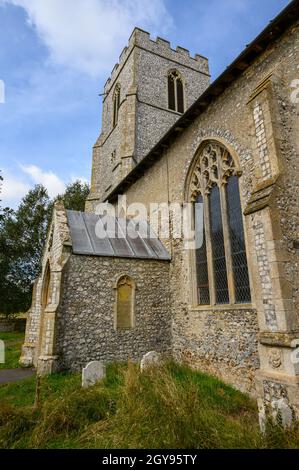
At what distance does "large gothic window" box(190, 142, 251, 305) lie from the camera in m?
7.74

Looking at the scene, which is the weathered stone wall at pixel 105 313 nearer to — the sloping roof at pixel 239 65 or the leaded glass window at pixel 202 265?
the leaded glass window at pixel 202 265

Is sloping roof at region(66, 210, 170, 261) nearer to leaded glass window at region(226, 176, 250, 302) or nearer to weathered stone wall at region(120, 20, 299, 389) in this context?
weathered stone wall at region(120, 20, 299, 389)

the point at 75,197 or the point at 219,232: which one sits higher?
the point at 75,197

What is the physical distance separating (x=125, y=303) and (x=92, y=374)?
314cm

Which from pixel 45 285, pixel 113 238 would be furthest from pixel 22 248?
pixel 113 238

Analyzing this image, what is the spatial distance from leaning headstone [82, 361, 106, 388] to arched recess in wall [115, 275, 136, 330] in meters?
2.42

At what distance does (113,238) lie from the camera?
11.0 meters

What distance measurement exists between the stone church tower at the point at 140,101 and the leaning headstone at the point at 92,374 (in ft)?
44.5

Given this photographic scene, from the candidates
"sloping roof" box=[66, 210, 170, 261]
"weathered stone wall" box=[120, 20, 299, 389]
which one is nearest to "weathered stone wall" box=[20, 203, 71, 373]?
"sloping roof" box=[66, 210, 170, 261]

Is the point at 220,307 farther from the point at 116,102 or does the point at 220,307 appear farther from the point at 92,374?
the point at 116,102

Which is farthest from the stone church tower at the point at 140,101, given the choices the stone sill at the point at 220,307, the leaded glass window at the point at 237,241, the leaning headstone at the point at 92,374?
the leaning headstone at the point at 92,374

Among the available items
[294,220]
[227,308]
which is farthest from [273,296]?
[227,308]

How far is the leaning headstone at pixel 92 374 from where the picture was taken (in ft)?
21.4
